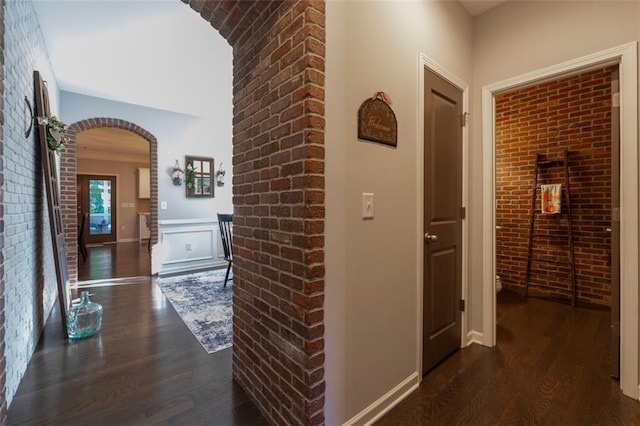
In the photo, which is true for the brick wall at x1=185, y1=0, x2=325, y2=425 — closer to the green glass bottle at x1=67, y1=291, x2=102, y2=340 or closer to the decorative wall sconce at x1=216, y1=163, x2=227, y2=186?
the green glass bottle at x1=67, y1=291, x2=102, y2=340

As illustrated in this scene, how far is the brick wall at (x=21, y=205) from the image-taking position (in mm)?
1728

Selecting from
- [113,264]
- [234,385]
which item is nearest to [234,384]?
[234,385]

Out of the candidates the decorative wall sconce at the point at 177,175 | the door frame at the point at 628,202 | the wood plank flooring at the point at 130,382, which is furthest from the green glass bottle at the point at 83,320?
the door frame at the point at 628,202

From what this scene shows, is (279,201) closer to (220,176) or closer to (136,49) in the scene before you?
(136,49)

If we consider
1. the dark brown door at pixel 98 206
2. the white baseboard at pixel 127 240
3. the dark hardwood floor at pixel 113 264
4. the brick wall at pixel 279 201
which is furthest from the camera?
the white baseboard at pixel 127 240

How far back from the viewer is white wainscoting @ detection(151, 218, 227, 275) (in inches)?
185

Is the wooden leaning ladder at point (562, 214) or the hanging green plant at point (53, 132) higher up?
the hanging green plant at point (53, 132)

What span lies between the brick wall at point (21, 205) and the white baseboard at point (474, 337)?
2.95 metres

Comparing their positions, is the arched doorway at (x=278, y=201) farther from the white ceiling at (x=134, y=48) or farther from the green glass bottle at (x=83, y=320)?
the green glass bottle at (x=83, y=320)

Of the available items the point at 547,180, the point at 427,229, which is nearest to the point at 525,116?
the point at 547,180

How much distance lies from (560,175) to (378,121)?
308cm

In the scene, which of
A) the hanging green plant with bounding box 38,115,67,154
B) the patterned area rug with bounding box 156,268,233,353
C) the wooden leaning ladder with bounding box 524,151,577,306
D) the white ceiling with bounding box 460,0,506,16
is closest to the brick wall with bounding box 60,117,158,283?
the patterned area rug with bounding box 156,268,233,353

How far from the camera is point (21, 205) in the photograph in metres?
2.08

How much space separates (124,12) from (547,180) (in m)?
4.63
